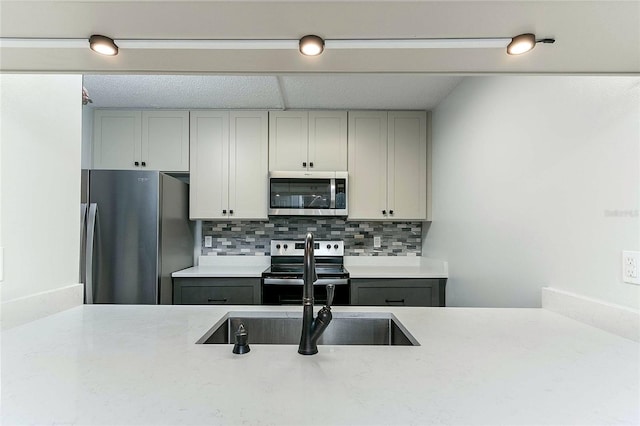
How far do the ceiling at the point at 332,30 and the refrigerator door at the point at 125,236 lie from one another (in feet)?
5.17

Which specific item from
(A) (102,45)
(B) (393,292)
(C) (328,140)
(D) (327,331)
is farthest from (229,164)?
(A) (102,45)

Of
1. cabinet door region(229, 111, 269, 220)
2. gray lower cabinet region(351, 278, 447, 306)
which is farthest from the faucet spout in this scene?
cabinet door region(229, 111, 269, 220)

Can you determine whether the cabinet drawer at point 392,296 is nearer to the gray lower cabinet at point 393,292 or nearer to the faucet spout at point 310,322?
the gray lower cabinet at point 393,292

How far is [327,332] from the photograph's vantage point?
1392mm

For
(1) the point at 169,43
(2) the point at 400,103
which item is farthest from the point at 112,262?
(2) the point at 400,103

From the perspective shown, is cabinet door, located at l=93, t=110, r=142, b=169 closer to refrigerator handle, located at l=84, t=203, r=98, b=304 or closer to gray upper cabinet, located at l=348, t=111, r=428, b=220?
refrigerator handle, located at l=84, t=203, r=98, b=304

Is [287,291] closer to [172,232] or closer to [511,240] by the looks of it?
[172,232]

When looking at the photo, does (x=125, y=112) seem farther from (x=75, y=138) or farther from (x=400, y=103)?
(x=400, y=103)

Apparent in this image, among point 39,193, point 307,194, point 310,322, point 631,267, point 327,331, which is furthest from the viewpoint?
point 307,194

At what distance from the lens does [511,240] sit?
1.80 meters

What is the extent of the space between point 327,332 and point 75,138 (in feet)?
4.54

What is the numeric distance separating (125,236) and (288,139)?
1583 millimetres

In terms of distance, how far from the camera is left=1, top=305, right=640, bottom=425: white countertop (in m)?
0.63

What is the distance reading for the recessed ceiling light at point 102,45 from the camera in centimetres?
84
